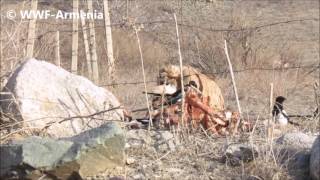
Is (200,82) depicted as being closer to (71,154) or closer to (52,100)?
(52,100)

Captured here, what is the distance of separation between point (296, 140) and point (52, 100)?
2106mm

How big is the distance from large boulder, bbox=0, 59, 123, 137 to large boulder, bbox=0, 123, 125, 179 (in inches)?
29.2

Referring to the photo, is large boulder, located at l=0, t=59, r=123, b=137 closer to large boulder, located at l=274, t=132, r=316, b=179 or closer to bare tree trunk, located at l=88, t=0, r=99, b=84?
large boulder, located at l=274, t=132, r=316, b=179

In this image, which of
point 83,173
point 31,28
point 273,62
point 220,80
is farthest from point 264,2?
point 83,173

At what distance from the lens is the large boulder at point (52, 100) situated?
5930 millimetres

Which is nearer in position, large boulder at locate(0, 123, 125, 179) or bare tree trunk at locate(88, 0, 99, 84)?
large boulder at locate(0, 123, 125, 179)

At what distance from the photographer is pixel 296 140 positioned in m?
5.51

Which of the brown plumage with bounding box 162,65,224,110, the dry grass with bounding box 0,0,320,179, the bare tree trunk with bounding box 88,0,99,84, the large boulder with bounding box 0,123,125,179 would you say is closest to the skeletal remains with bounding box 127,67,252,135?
the brown plumage with bounding box 162,65,224,110

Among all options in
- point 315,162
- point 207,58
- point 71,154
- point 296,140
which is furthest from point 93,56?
point 315,162

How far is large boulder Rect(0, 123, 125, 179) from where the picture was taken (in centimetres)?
473

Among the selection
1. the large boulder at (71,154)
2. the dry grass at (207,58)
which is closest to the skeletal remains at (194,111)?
the dry grass at (207,58)

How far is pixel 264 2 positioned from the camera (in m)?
22.8

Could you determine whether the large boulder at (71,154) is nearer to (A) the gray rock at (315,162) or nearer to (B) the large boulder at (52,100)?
(B) the large boulder at (52,100)

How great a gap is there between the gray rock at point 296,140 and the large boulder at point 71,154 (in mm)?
1266
